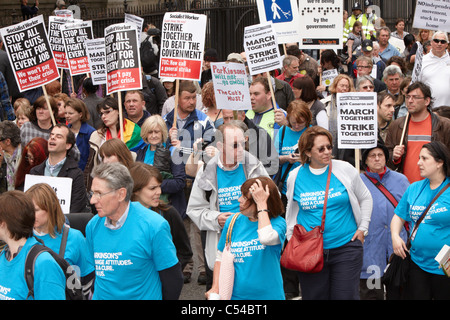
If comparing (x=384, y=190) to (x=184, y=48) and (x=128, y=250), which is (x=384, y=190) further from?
(x=184, y=48)

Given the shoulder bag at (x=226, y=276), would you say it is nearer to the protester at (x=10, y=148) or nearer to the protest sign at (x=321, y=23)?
the protester at (x=10, y=148)

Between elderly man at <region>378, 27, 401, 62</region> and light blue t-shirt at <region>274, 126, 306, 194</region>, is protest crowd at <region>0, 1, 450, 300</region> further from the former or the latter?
elderly man at <region>378, 27, 401, 62</region>

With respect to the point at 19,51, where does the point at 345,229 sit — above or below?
below

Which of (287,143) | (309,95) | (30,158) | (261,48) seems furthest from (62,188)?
(261,48)

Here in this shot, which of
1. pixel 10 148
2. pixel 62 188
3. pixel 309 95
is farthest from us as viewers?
pixel 309 95

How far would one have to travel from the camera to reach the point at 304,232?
5828 millimetres

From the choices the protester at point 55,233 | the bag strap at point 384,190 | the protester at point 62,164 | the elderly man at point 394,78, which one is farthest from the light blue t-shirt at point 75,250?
the elderly man at point 394,78

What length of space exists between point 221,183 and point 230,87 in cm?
227

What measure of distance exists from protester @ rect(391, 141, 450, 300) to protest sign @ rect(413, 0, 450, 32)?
4326mm

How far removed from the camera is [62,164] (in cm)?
708

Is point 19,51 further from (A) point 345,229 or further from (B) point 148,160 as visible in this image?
(A) point 345,229

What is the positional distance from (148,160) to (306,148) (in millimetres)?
2117

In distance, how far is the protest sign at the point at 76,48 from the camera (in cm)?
1170

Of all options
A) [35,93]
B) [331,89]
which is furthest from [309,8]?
[35,93]
